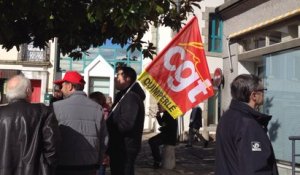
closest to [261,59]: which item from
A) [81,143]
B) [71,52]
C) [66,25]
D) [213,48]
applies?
[71,52]

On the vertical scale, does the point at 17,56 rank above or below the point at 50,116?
above

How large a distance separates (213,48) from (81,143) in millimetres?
21388

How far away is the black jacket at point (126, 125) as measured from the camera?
591cm

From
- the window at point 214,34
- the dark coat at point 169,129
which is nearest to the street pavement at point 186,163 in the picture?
the dark coat at point 169,129

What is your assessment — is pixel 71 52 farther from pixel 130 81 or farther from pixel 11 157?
pixel 11 157

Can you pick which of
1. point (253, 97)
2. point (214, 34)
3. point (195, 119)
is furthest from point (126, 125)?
point (214, 34)

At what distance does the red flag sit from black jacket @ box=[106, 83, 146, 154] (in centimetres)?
115

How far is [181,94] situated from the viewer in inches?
286

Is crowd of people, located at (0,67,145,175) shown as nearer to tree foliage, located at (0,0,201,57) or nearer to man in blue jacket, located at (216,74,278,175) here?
tree foliage, located at (0,0,201,57)

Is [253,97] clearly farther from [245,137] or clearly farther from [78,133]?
[78,133]

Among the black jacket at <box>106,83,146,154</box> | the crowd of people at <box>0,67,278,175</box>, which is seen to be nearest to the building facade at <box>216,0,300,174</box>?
the black jacket at <box>106,83,146,154</box>

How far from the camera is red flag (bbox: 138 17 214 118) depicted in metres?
7.25

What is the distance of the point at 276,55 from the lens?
9984mm

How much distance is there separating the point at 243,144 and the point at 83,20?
5.21 metres
